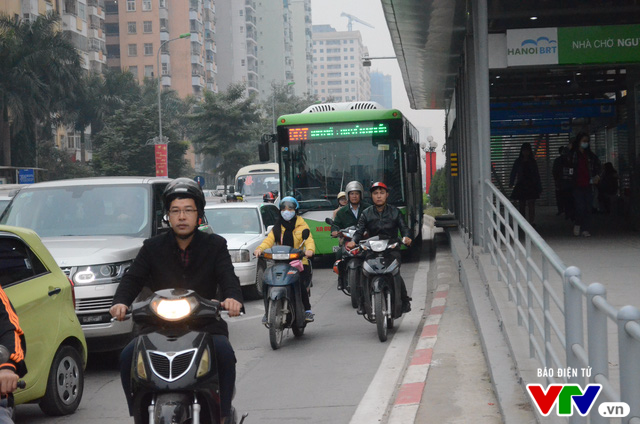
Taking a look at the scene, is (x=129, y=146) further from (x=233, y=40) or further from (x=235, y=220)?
(x=233, y=40)

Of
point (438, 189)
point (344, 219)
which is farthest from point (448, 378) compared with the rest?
point (438, 189)

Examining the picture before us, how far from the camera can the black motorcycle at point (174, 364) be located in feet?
13.5

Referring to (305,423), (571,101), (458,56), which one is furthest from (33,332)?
(571,101)

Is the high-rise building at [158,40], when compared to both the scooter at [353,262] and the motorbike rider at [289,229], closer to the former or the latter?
the scooter at [353,262]

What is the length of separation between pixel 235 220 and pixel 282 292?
6.32 metres

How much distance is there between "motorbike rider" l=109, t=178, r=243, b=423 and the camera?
475cm

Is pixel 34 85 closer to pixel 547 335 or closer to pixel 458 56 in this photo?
pixel 458 56

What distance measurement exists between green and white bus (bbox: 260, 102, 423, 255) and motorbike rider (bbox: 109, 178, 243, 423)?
14.0 m

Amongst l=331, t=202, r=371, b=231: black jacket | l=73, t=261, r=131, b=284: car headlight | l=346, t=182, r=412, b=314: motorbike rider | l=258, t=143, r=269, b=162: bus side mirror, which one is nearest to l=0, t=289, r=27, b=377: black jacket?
l=73, t=261, r=131, b=284: car headlight

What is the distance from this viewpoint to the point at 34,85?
2184 inches

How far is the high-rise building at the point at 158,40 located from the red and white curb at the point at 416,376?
321ft

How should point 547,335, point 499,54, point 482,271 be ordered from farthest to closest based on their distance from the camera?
point 499,54, point 482,271, point 547,335

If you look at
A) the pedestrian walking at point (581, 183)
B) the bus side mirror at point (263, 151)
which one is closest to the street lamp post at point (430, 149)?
the bus side mirror at point (263, 151)

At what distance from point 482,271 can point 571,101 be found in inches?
552
